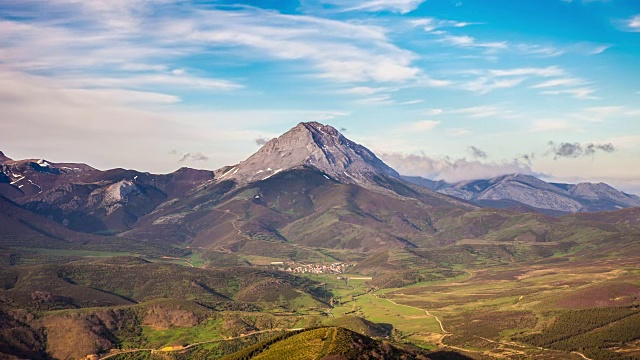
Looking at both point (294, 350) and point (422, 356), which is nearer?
point (294, 350)

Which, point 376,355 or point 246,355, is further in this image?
point 246,355

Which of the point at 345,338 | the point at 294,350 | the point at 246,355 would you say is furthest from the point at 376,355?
the point at 246,355

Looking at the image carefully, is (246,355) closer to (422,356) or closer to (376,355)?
(376,355)

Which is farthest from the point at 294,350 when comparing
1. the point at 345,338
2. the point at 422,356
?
the point at 422,356

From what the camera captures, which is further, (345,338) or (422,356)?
(422,356)

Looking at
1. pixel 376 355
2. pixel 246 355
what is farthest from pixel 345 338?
pixel 246 355

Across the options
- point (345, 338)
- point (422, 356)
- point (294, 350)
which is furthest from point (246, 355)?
point (422, 356)

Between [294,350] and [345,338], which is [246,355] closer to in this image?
[294,350]

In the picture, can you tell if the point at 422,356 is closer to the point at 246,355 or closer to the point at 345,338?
the point at 345,338
